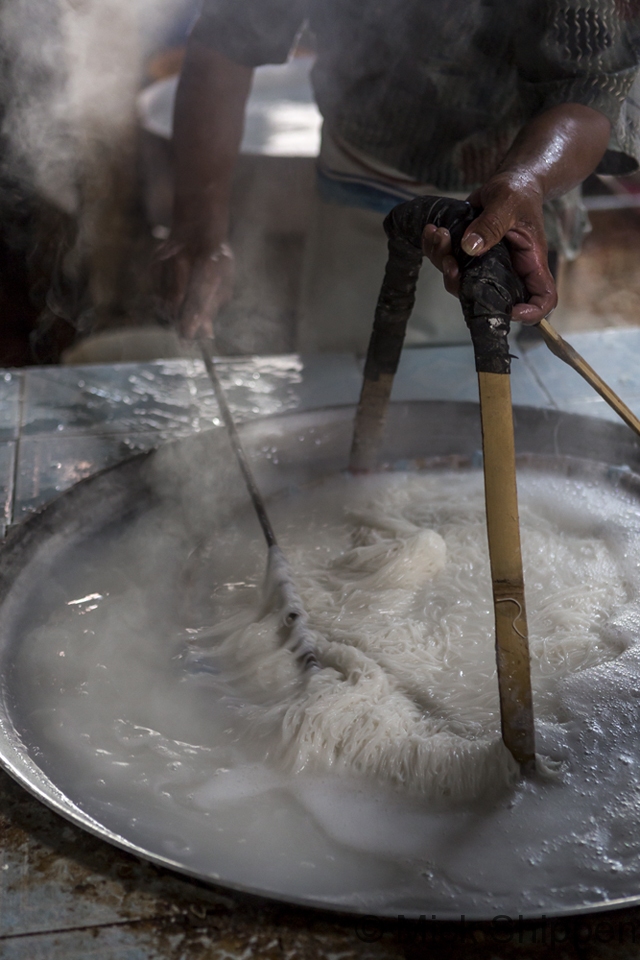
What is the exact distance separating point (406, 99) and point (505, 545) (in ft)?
6.39

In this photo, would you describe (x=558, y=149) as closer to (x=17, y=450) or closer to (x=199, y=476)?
(x=199, y=476)

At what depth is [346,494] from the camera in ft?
8.49

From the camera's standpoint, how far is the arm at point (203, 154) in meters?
2.85

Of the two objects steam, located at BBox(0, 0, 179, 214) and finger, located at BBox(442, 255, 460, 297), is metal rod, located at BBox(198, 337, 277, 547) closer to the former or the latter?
finger, located at BBox(442, 255, 460, 297)

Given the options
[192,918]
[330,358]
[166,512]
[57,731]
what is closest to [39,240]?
[330,358]

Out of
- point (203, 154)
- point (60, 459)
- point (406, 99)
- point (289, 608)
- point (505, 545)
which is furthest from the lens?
point (203, 154)

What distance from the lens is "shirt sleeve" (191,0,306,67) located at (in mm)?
2895

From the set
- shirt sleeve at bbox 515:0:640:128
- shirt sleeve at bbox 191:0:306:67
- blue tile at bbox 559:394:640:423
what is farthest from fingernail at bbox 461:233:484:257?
shirt sleeve at bbox 191:0:306:67

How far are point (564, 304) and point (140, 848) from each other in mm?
6738

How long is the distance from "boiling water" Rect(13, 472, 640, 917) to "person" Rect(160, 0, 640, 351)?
Result: 0.88 m

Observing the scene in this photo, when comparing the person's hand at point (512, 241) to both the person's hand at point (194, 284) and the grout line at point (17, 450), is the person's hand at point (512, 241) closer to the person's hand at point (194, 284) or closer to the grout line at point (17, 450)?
the person's hand at point (194, 284)

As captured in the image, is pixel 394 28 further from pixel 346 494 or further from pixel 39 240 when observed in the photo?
pixel 39 240

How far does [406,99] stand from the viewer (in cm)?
290

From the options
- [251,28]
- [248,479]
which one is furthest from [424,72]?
[248,479]
